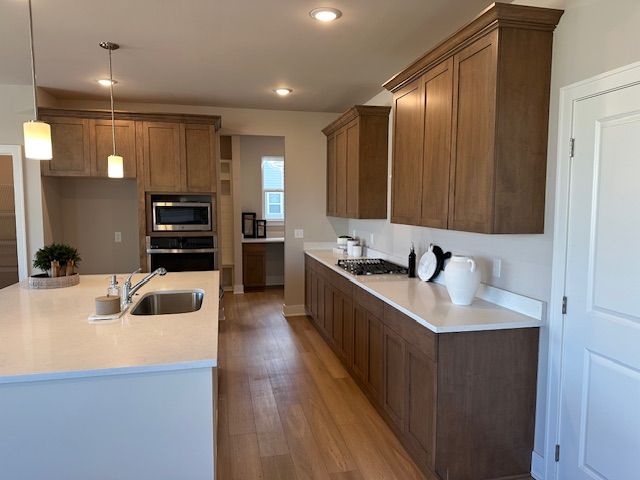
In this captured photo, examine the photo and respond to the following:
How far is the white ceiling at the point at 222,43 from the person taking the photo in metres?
2.57

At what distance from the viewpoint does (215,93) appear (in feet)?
14.9

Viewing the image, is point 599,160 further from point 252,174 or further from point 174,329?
point 252,174

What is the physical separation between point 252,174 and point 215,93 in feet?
9.72

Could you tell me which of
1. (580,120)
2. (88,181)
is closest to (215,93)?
(88,181)

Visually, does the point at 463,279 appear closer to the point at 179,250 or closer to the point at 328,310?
the point at 328,310

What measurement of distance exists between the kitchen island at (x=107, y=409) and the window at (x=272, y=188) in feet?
19.1

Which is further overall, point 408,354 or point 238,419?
point 238,419

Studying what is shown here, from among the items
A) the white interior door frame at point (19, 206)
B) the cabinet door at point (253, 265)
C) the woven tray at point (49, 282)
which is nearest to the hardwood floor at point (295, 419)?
the woven tray at point (49, 282)

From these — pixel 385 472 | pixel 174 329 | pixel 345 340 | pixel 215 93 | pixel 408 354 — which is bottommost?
pixel 385 472

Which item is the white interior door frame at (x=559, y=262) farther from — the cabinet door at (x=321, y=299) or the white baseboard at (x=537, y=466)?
the cabinet door at (x=321, y=299)

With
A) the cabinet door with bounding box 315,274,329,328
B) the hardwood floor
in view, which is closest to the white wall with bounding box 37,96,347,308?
the cabinet door with bounding box 315,274,329,328

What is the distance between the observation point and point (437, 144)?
2.68 meters

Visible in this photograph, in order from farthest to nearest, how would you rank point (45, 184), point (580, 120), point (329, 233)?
1. point (329, 233)
2. point (45, 184)
3. point (580, 120)

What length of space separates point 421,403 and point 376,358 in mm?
Result: 690
